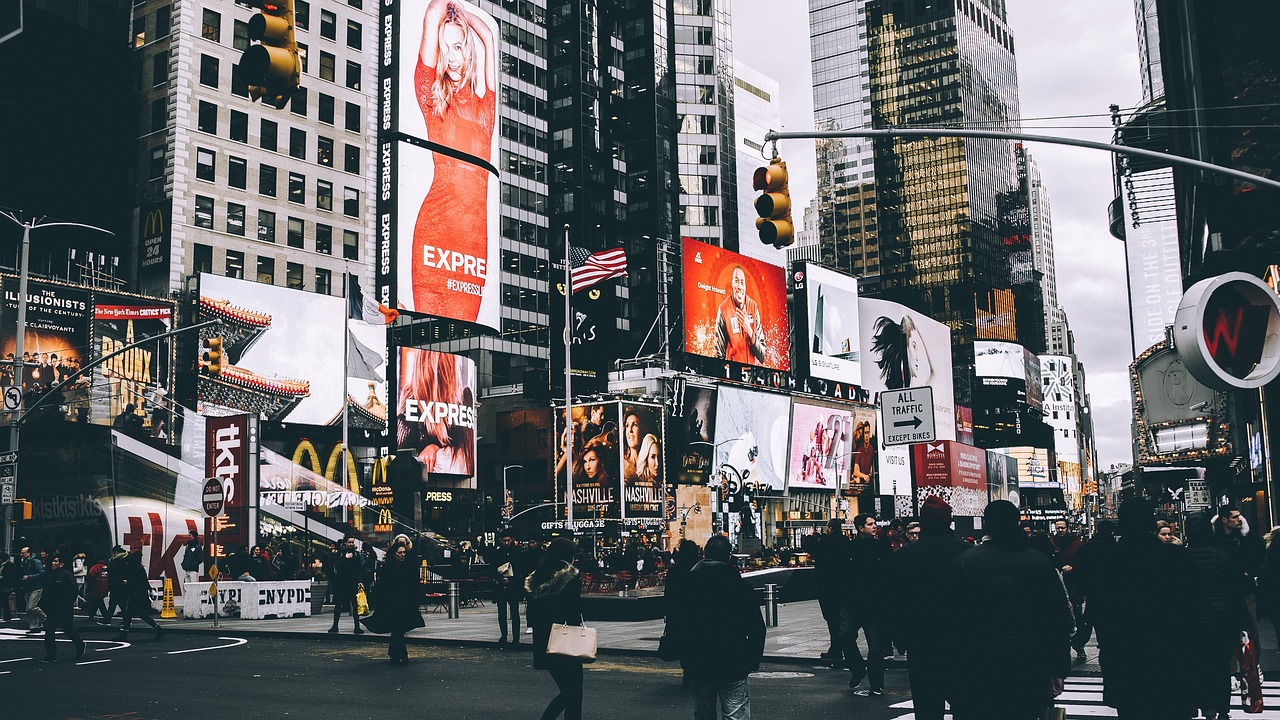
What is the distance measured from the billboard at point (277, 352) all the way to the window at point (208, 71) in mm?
12787

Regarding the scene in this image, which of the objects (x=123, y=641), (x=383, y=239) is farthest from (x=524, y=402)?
(x=123, y=641)

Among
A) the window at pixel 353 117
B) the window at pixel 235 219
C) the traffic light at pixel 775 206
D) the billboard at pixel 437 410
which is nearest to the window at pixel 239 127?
the window at pixel 235 219

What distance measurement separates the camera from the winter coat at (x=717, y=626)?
853cm

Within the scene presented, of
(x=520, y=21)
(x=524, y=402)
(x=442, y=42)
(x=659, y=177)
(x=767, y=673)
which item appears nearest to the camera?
(x=767, y=673)

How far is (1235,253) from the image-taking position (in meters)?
24.2

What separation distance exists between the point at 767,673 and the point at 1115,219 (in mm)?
98899

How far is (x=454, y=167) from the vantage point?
71875mm

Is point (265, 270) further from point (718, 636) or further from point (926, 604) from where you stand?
point (926, 604)

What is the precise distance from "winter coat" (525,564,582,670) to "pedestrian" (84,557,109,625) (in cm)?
2270

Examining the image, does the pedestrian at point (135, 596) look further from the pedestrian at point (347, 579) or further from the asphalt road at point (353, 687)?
the pedestrian at point (347, 579)

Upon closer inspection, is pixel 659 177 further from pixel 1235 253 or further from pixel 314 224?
pixel 1235 253

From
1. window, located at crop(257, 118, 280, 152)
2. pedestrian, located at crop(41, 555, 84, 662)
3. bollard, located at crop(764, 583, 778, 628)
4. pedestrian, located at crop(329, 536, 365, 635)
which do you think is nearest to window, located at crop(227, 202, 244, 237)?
window, located at crop(257, 118, 280, 152)

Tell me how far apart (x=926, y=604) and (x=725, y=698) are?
5.50ft

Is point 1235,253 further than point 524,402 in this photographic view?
No
